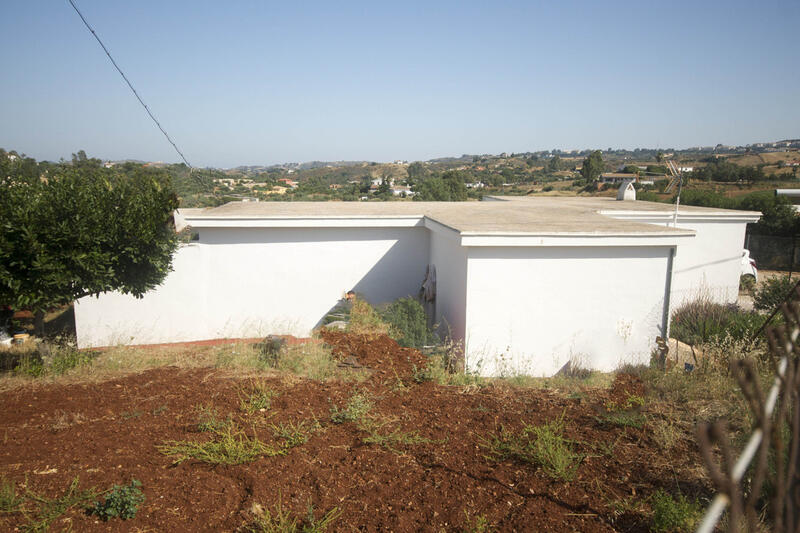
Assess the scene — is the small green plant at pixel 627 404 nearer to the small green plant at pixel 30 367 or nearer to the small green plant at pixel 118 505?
the small green plant at pixel 118 505

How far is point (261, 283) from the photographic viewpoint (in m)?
11.6

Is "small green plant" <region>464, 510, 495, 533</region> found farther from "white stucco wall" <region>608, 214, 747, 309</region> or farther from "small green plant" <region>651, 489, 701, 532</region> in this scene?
"white stucco wall" <region>608, 214, 747, 309</region>

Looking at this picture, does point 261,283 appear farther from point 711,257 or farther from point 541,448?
point 711,257

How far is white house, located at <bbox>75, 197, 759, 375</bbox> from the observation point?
870 cm

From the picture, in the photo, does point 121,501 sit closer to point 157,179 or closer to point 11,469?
point 11,469

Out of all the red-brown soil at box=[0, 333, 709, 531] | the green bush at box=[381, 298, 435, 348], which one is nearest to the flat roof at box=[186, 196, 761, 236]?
the green bush at box=[381, 298, 435, 348]

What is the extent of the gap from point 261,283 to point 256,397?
5.97 meters

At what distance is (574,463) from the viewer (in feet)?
14.0

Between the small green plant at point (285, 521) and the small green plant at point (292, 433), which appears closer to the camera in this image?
the small green plant at point (285, 521)

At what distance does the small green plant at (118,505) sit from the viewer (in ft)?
11.9

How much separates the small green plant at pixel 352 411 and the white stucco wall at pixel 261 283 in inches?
251

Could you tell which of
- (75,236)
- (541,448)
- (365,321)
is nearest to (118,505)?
(541,448)

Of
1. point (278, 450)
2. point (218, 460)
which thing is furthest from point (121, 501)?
point (278, 450)

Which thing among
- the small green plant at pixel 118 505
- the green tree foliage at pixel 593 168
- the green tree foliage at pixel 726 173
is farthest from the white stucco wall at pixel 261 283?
the green tree foliage at pixel 593 168
